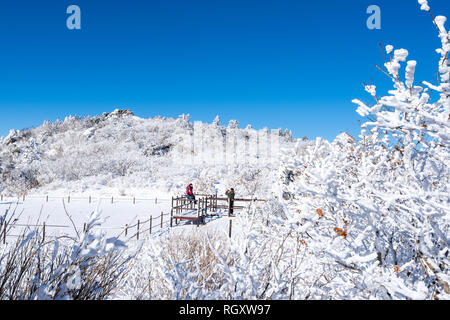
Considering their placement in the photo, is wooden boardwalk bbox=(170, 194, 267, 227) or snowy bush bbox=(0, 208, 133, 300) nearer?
snowy bush bbox=(0, 208, 133, 300)

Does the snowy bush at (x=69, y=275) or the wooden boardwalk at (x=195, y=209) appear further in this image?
the wooden boardwalk at (x=195, y=209)

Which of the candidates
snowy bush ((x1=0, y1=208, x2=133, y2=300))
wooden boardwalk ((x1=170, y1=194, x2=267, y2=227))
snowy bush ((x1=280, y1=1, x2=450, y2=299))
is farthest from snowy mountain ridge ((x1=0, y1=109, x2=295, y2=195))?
snowy bush ((x1=0, y1=208, x2=133, y2=300))

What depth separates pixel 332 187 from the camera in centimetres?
226

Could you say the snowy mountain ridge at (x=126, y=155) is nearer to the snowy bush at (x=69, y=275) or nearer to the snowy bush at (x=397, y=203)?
the snowy bush at (x=397, y=203)

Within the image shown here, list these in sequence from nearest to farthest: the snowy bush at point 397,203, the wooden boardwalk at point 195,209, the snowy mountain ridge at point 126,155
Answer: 1. the snowy bush at point 397,203
2. the wooden boardwalk at point 195,209
3. the snowy mountain ridge at point 126,155

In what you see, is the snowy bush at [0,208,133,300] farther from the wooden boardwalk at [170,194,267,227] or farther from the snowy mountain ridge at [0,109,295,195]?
the snowy mountain ridge at [0,109,295,195]

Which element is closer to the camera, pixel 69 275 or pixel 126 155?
pixel 69 275

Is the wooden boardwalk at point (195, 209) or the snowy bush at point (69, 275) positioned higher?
the snowy bush at point (69, 275)

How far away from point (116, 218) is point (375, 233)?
14.6m

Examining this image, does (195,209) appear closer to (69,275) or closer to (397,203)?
(69,275)

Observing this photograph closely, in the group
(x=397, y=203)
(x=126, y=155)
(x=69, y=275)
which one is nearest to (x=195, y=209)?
(x=69, y=275)

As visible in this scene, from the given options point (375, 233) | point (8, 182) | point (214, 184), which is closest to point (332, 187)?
point (375, 233)

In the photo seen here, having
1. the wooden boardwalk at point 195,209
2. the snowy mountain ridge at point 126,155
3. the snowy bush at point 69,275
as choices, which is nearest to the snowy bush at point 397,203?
the snowy bush at point 69,275

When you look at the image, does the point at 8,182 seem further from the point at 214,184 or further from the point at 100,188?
the point at 214,184
